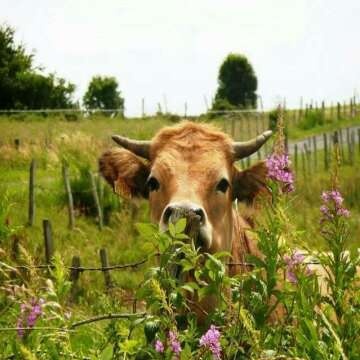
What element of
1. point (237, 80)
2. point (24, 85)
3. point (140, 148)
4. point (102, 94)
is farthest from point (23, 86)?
point (140, 148)

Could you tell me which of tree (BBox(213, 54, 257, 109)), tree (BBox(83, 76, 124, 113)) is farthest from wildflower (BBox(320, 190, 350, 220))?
tree (BBox(213, 54, 257, 109))

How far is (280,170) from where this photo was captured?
2354 mm

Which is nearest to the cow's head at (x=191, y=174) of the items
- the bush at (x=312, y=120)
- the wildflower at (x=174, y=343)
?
the wildflower at (x=174, y=343)

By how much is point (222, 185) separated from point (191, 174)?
335mm

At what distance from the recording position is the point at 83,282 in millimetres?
13688

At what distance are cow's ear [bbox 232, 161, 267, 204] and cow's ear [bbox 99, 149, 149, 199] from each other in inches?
28.0

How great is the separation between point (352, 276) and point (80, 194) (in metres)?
17.3

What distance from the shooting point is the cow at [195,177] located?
5.26 m

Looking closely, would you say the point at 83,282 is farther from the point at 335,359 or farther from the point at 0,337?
the point at 335,359

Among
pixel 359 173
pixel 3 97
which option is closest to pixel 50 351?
pixel 359 173

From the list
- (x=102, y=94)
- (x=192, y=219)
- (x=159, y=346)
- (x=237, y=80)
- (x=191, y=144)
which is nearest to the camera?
(x=159, y=346)

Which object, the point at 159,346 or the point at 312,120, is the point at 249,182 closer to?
the point at 159,346

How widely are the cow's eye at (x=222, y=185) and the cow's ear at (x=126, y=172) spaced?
0.82m

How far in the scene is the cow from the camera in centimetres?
526
